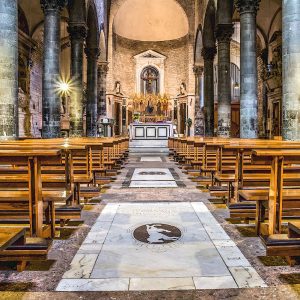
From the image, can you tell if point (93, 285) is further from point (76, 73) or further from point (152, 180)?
point (76, 73)

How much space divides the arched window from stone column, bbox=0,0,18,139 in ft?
91.7

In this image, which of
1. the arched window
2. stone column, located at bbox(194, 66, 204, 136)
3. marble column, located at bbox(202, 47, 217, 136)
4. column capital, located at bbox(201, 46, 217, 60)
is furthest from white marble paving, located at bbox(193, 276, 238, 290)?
the arched window

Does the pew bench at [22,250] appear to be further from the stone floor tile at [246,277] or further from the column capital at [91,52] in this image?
the column capital at [91,52]

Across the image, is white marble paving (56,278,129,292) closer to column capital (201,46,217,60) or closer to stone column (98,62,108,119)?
column capital (201,46,217,60)

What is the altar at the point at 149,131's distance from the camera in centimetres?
2478

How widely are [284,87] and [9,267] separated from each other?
777 centimetres

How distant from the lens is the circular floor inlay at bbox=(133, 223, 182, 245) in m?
4.40

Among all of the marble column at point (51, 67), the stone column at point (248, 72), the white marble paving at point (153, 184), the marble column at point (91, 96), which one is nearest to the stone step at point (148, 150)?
the marble column at point (91, 96)

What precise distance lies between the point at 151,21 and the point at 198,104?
10663 mm

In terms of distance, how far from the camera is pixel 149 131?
81.7 ft

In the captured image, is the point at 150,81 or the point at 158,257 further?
the point at 150,81

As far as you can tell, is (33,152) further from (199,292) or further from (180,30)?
(180,30)

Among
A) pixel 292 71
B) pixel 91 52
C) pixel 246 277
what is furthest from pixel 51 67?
pixel 246 277

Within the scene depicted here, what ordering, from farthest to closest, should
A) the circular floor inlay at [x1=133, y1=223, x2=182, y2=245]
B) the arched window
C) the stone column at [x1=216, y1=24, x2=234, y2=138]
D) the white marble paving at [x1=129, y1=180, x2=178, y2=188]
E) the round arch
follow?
the arched window, the round arch, the stone column at [x1=216, y1=24, x2=234, y2=138], the white marble paving at [x1=129, y1=180, x2=178, y2=188], the circular floor inlay at [x1=133, y1=223, x2=182, y2=245]
